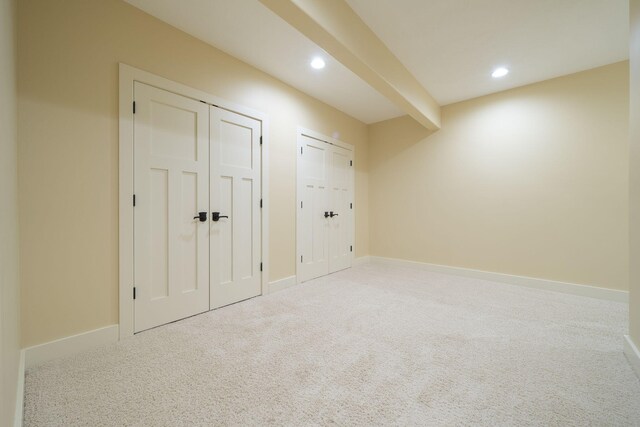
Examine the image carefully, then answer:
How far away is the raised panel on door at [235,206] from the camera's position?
260 centimetres

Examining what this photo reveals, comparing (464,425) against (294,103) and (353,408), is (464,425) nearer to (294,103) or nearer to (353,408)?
(353,408)

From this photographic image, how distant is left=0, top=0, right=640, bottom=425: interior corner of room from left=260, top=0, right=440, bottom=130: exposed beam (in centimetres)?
2

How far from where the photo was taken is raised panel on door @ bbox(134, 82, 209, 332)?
2.10 metres

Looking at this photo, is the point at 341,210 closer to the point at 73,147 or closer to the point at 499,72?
the point at 499,72

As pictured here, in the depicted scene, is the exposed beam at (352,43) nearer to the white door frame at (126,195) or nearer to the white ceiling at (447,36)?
the white ceiling at (447,36)

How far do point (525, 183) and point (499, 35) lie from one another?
1893 mm

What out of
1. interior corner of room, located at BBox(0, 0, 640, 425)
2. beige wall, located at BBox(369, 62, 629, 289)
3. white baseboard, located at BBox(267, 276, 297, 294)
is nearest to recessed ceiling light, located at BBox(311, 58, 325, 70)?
interior corner of room, located at BBox(0, 0, 640, 425)

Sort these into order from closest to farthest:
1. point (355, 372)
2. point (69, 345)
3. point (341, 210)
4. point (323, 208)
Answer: point (355, 372)
point (69, 345)
point (323, 208)
point (341, 210)

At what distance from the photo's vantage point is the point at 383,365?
1.65 metres

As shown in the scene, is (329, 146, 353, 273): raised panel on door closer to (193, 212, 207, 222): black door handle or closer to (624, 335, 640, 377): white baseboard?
(193, 212, 207, 222): black door handle

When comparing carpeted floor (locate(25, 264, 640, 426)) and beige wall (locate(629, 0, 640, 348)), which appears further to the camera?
beige wall (locate(629, 0, 640, 348))

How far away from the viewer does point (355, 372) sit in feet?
5.17

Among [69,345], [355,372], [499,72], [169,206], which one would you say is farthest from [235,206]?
[499,72]

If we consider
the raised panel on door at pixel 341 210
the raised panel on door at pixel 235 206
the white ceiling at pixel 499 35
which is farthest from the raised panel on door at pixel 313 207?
the white ceiling at pixel 499 35
